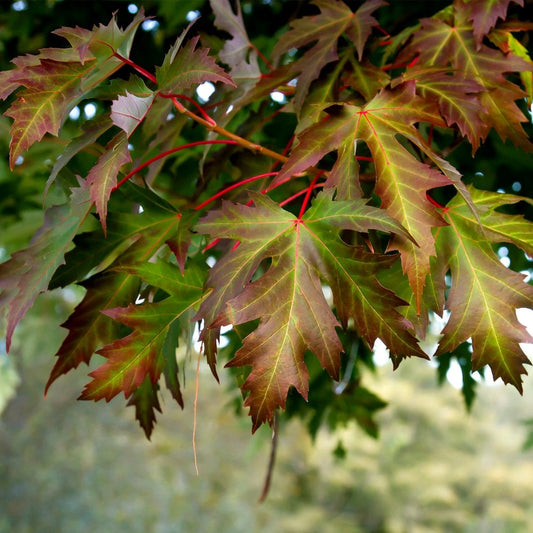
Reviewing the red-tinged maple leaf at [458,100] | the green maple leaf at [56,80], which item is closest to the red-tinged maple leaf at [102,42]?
the green maple leaf at [56,80]

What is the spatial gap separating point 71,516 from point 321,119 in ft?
A: 21.6

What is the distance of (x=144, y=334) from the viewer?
1.98 ft

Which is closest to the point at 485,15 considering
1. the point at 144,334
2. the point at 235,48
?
the point at 235,48

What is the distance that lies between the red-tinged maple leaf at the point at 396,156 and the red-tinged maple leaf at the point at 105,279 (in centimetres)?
18

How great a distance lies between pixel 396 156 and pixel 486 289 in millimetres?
153

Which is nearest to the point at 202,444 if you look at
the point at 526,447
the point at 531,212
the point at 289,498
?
the point at 289,498

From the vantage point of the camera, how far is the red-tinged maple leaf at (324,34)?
715 millimetres

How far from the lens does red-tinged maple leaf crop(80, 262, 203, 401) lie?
23.1 inches

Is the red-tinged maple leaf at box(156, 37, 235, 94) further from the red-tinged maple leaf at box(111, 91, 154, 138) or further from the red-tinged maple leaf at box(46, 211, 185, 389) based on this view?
the red-tinged maple leaf at box(46, 211, 185, 389)

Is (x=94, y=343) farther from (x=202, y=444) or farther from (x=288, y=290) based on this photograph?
(x=202, y=444)

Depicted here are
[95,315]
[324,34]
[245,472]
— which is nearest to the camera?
[95,315]

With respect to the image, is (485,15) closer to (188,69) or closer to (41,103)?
(188,69)

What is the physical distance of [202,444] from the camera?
6.90 metres

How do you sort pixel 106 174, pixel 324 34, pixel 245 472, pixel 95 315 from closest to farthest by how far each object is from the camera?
pixel 106 174 < pixel 95 315 < pixel 324 34 < pixel 245 472
